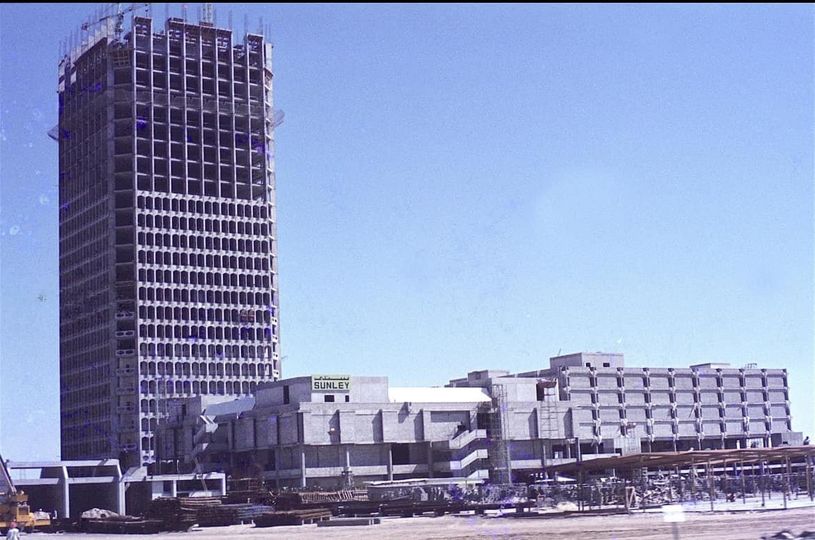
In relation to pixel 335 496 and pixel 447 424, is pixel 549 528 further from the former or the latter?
pixel 447 424

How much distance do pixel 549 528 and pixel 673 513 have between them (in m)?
14.5

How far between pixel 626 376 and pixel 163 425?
7057cm

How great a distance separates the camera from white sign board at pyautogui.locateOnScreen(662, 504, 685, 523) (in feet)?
234

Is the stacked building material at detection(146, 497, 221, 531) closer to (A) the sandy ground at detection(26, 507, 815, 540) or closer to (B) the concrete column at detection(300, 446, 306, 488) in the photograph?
(A) the sandy ground at detection(26, 507, 815, 540)

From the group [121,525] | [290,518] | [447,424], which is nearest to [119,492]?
[447,424]

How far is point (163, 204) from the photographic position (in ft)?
650

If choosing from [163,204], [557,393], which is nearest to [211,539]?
[557,393]

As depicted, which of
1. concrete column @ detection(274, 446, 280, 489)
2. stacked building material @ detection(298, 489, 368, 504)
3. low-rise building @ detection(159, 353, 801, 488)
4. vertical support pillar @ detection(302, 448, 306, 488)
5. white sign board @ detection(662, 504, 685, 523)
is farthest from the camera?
low-rise building @ detection(159, 353, 801, 488)

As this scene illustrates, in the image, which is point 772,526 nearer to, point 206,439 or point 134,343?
point 206,439

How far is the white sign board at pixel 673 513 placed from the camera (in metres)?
71.2

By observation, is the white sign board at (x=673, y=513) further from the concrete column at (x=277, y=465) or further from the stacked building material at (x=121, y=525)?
the concrete column at (x=277, y=465)

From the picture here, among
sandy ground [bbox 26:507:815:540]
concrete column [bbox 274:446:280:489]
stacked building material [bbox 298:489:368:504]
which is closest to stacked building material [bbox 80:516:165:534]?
sandy ground [bbox 26:507:815:540]

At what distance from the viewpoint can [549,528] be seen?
67875 millimetres

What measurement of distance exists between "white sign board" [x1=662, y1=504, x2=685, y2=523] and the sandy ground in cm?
71
